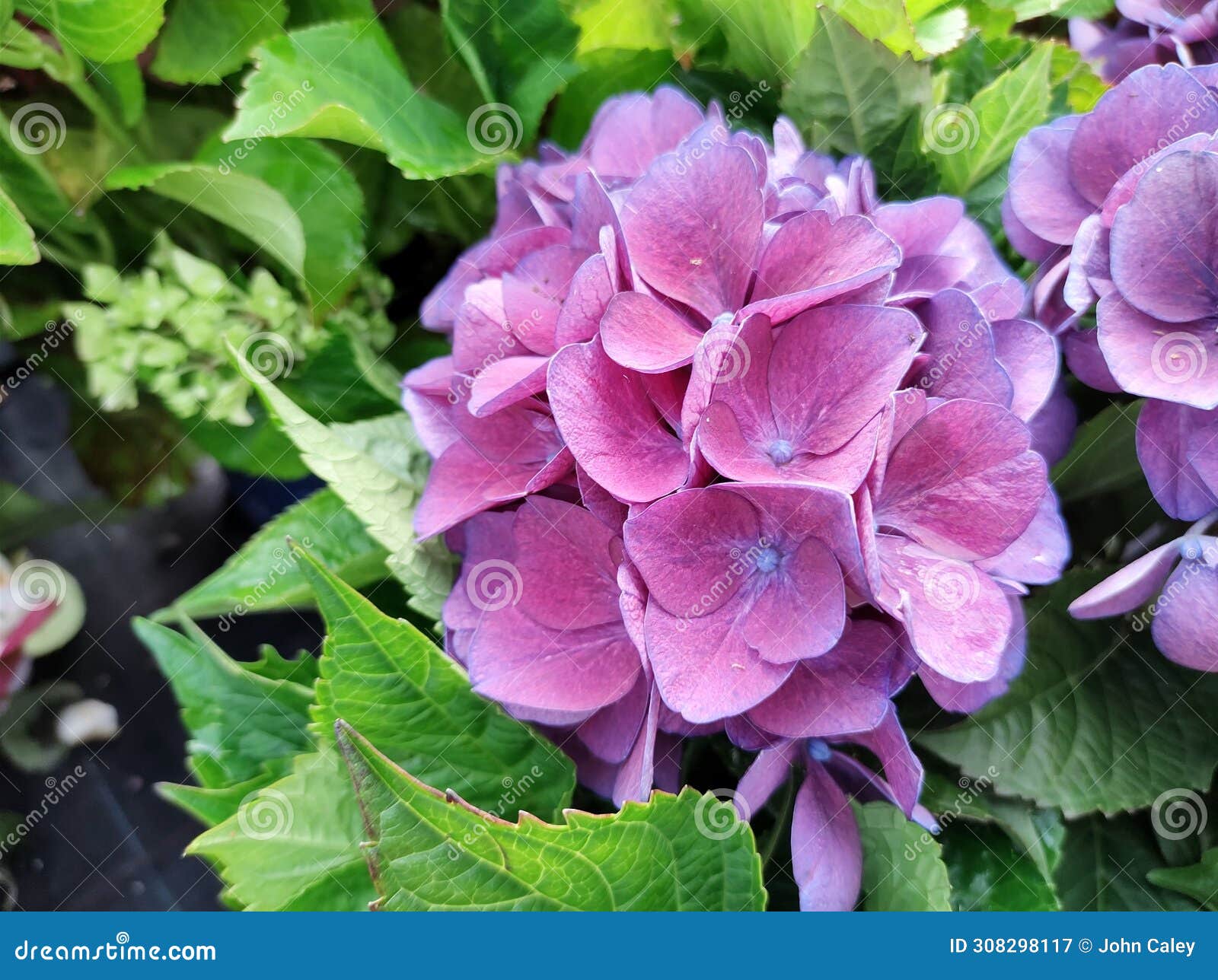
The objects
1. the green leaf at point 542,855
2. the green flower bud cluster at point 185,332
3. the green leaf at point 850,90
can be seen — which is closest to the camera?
the green leaf at point 542,855

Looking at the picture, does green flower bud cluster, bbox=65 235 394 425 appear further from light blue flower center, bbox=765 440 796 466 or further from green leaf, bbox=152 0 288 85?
light blue flower center, bbox=765 440 796 466

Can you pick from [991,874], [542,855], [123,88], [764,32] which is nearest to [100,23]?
[123,88]

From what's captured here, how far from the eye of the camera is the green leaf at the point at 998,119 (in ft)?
1.20

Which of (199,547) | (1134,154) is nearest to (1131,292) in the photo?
(1134,154)

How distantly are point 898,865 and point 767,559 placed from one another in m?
0.12

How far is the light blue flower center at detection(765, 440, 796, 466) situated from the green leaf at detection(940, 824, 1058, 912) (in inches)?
6.7

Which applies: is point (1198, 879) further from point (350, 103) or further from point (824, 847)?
point (350, 103)

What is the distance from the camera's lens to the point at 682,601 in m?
0.27

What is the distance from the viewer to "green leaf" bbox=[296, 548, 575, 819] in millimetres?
308

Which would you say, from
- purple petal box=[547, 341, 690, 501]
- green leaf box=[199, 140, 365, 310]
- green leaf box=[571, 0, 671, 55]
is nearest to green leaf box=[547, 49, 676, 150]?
green leaf box=[571, 0, 671, 55]

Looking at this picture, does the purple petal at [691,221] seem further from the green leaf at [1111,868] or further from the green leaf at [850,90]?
the green leaf at [1111,868]

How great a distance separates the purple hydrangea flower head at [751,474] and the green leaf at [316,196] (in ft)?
0.54

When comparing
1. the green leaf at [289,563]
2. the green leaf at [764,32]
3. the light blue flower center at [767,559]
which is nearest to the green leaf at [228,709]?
the green leaf at [289,563]

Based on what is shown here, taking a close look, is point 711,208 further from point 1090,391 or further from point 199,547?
point 199,547
